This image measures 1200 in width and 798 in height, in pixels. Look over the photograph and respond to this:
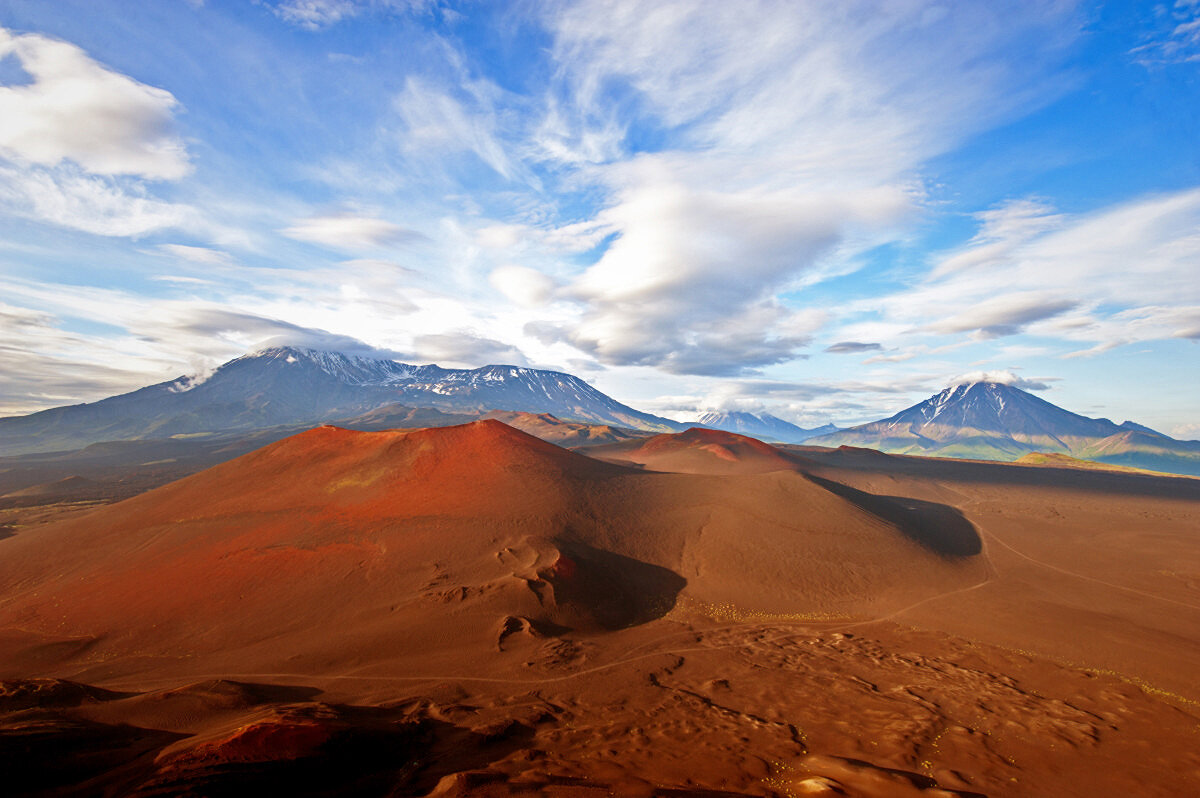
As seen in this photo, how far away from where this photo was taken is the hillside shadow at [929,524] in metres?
41.8

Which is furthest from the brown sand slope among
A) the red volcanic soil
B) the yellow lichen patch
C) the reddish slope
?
the yellow lichen patch

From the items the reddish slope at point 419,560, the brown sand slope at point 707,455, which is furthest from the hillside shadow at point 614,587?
the brown sand slope at point 707,455

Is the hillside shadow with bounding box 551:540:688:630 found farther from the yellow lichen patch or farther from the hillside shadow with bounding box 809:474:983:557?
the hillside shadow with bounding box 809:474:983:557

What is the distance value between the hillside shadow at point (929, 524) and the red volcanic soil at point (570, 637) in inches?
22.6

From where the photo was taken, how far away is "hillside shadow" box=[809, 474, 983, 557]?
1645 inches

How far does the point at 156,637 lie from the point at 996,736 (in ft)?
122

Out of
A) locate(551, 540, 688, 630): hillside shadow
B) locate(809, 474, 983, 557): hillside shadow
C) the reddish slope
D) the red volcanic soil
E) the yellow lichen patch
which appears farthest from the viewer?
locate(809, 474, 983, 557): hillside shadow

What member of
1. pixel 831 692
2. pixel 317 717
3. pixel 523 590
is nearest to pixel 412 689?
pixel 317 717

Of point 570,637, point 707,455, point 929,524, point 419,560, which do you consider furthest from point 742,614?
point 707,455

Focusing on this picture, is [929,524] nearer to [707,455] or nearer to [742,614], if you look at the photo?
[742,614]

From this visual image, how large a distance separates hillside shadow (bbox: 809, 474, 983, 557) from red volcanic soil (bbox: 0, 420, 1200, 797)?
0.57 metres

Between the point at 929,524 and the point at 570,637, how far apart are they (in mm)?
41717

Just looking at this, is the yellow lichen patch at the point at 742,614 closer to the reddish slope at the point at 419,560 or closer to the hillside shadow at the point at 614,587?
the reddish slope at the point at 419,560

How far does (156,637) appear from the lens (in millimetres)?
25219
